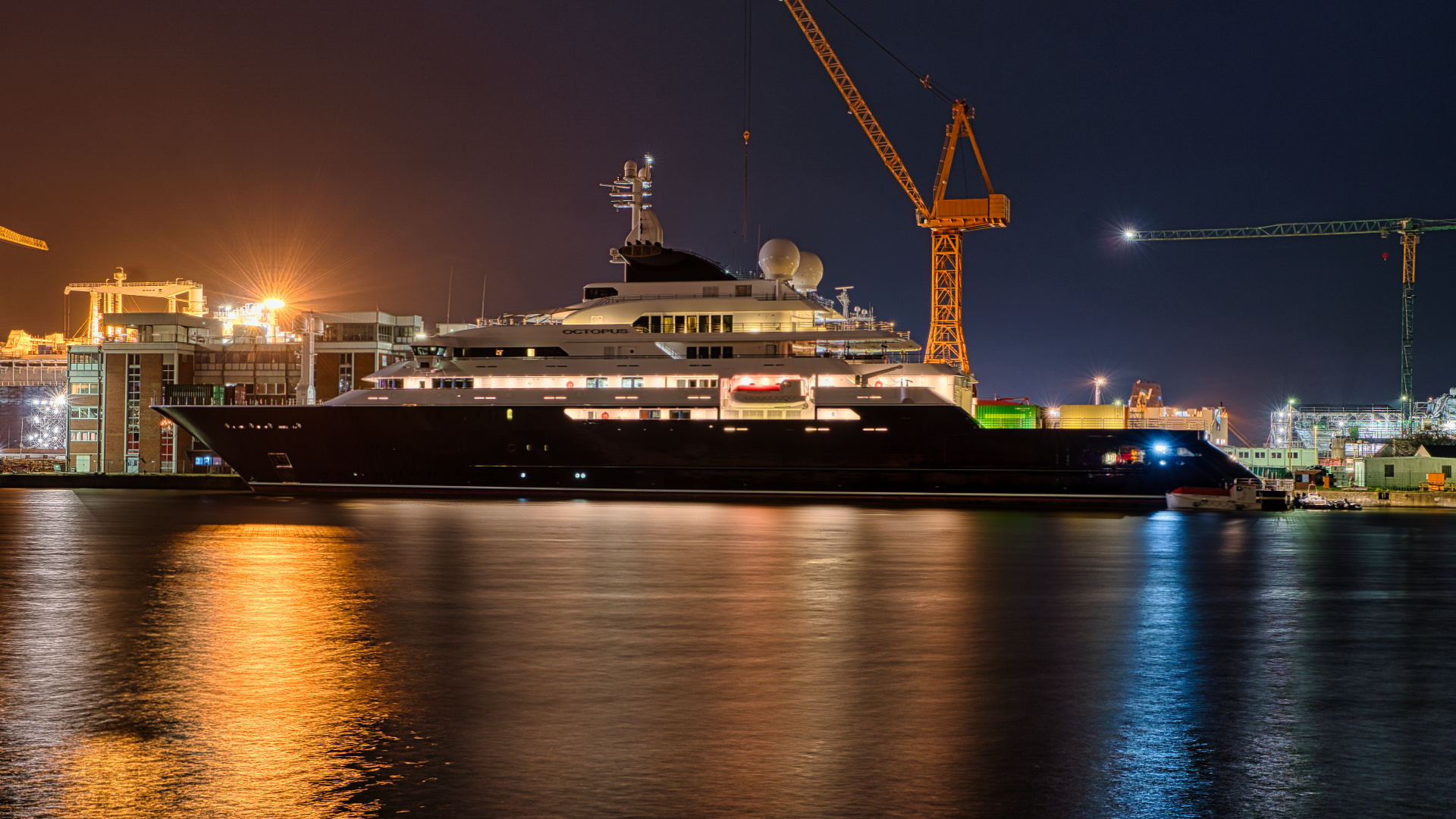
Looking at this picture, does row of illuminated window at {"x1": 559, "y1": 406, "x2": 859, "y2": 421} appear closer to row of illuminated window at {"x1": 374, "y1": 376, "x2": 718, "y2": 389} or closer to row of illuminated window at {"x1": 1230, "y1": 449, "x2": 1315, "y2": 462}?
row of illuminated window at {"x1": 374, "y1": 376, "x2": 718, "y2": 389}

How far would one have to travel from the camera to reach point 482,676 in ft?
42.9

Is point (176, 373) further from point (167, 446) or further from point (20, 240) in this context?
point (20, 240)

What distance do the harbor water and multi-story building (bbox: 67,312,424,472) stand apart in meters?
49.8

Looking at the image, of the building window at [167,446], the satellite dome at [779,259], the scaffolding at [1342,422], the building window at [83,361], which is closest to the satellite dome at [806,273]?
the satellite dome at [779,259]

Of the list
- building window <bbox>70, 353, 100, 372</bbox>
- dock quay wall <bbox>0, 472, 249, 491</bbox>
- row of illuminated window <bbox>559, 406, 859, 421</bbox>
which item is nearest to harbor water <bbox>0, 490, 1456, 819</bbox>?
row of illuminated window <bbox>559, 406, 859, 421</bbox>

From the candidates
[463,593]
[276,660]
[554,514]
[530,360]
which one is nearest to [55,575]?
[463,593]

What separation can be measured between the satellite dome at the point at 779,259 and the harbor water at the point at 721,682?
24.0m

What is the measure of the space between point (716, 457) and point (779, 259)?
1080 cm

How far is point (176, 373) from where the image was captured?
254 feet

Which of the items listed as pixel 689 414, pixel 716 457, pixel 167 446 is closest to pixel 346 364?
pixel 167 446

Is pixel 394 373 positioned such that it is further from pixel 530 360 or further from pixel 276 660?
pixel 276 660

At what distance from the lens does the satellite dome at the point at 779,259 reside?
49.5m

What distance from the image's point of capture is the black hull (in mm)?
41875

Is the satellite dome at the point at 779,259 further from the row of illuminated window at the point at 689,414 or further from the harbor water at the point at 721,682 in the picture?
the harbor water at the point at 721,682
